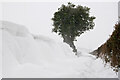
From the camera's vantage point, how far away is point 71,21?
56.6ft

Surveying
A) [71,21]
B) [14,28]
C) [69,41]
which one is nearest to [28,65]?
[14,28]

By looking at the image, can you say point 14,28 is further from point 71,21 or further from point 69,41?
point 69,41

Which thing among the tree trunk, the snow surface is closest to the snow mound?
the snow surface

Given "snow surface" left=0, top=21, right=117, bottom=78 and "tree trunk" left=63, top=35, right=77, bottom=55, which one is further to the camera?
"tree trunk" left=63, top=35, right=77, bottom=55

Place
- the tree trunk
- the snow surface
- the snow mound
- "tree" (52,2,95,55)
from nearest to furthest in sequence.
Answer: the snow surface
the snow mound
"tree" (52,2,95,55)
the tree trunk

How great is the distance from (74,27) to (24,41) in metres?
10.4

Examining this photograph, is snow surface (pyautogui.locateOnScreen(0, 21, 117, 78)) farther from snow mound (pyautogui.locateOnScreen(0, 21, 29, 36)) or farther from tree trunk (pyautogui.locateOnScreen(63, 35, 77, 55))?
tree trunk (pyautogui.locateOnScreen(63, 35, 77, 55))

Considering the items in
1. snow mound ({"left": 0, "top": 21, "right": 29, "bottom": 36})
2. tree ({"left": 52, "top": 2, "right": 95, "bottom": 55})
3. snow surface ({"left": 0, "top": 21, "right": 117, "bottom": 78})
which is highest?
tree ({"left": 52, "top": 2, "right": 95, "bottom": 55})

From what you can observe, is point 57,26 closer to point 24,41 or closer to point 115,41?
point 24,41

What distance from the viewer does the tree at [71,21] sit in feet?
57.7

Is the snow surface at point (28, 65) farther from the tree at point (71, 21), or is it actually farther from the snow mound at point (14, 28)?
the tree at point (71, 21)

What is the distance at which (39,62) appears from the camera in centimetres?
712

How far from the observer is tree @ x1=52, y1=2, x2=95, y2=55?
57.7 ft

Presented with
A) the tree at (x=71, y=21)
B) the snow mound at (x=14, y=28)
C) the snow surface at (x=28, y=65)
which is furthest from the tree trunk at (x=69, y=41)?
the snow mound at (x=14, y=28)
